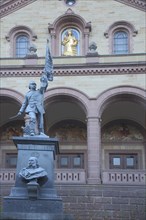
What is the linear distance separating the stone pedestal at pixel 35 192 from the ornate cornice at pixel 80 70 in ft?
43.5

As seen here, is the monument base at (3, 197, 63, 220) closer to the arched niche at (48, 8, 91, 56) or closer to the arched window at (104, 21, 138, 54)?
the arched niche at (48, 8, 91, 56)

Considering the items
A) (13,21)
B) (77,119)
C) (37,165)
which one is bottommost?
(37,165)

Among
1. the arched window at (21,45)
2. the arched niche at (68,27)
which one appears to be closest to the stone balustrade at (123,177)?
the arched niche at (68,27)

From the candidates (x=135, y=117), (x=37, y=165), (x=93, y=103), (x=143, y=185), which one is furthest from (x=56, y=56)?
(x=37, y=165)

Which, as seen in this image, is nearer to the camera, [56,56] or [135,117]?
[56,56]

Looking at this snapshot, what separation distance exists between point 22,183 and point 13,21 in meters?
19.1

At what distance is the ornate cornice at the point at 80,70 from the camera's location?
25.0 meters

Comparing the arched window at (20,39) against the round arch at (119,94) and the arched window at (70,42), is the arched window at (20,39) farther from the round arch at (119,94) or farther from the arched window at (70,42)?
the round arch at (119,94)

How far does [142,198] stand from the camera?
19938mm

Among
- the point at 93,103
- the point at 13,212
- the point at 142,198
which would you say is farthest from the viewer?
the point at 93,103

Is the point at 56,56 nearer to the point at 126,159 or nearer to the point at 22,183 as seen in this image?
the point at 126,159

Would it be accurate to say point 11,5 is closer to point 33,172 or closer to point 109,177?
point 109,177

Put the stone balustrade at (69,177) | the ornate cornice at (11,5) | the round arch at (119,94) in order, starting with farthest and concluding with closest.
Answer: the ornate cornice at (11,5) → the round arch at (119,94) → the stone balustrade at (69,177)

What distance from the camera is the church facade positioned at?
24875 millimetres
